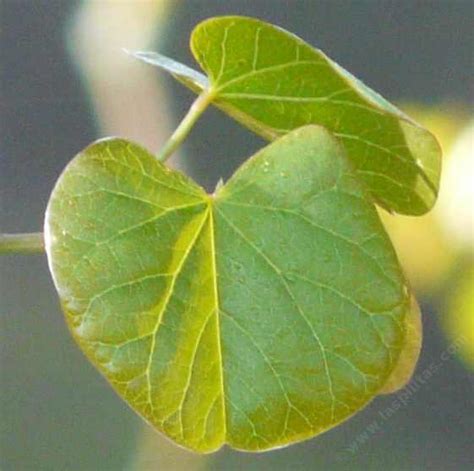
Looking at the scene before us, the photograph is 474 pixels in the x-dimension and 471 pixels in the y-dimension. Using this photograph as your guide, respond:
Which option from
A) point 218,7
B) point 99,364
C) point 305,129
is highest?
point 305,129

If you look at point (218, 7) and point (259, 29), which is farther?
point (218, 7)

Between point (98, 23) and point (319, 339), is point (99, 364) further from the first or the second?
point (98, 23)

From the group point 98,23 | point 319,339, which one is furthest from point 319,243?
point 98,23

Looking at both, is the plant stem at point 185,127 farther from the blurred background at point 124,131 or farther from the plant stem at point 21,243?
the blurred background at point 124,131

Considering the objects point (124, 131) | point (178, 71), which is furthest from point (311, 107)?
point (124, 131)

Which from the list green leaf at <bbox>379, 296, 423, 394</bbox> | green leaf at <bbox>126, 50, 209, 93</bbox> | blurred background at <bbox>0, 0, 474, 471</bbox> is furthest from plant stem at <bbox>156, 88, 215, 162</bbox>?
blurred background at <bbox>0, 0, 474, 471</bbox>

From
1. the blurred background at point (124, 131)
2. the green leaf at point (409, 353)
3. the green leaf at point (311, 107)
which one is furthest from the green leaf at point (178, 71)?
the blurred background at point (124, 131)

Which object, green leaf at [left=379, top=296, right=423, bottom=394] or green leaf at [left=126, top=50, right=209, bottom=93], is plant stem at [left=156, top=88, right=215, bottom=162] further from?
green leaf at [left=379, top=296, right=423, bottom=394]
